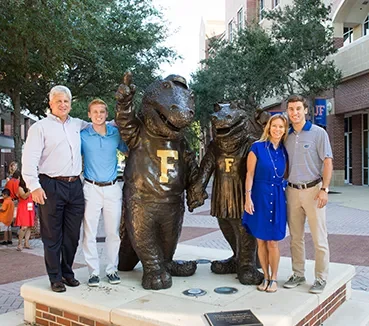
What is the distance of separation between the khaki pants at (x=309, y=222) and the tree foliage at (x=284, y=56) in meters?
11.2

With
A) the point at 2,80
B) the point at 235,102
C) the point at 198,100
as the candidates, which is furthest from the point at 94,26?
the point at 198,100

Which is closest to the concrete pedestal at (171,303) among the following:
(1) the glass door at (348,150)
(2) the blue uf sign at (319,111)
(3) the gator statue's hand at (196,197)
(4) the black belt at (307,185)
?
(3) the gator statue's hand at (196,197)

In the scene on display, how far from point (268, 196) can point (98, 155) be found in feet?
4.73

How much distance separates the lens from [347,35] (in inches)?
793

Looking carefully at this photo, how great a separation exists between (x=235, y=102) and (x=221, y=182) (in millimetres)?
710

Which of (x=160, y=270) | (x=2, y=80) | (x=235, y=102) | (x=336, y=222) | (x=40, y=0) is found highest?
(x=40, y=0)

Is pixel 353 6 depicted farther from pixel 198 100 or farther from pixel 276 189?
pixel 276 189

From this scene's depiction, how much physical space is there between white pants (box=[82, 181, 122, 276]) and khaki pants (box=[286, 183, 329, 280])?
1.44 meters

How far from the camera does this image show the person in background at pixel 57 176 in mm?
3441

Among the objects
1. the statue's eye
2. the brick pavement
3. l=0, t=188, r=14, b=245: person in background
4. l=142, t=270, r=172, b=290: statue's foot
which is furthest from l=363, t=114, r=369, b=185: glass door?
l=142, t=270, r=172, b=290: statue's foot

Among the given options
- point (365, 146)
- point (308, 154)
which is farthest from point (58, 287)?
point (365, 146)

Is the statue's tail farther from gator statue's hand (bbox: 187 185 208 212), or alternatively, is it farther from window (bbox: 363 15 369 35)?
window (bbox: 363 15 369 35)

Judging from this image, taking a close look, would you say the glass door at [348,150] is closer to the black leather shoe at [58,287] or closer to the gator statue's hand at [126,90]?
the gator statue's hand at [126,90]

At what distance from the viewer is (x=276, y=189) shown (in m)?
3.48
